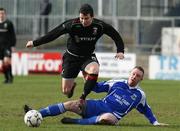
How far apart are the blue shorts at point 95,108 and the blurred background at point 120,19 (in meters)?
19.2

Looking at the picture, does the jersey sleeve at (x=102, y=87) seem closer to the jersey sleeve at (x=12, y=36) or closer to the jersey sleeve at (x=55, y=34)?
the jersey sleeve at (x=55, y=34)

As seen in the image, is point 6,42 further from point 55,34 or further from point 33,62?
point 55,34

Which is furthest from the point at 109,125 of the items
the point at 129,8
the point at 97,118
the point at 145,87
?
the point at 129,8

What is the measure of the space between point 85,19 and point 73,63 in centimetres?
160

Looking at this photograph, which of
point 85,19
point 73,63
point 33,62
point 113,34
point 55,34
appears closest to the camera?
point 85,19

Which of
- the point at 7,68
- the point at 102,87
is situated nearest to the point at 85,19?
the point at 102,87

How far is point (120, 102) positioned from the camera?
42.1 feet

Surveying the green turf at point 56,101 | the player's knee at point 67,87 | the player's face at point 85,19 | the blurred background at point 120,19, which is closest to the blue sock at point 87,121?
the green turf at point 56,101

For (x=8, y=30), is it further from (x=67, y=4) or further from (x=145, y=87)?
(x=67, y=4)

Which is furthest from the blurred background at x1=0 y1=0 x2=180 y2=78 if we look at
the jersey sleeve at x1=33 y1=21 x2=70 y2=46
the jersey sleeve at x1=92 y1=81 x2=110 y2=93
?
the jersey sleeve at x1=92 y1=81 x2=110 y2=93

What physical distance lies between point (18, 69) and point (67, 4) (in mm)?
5991

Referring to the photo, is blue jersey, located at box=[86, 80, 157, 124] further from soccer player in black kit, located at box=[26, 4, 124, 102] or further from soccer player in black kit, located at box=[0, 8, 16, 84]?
soccer player in black kit, located at box=[0, 8, 16, 84]

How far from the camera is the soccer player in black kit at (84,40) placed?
13484 millimetres

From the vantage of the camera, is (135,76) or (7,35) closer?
(135,76)
